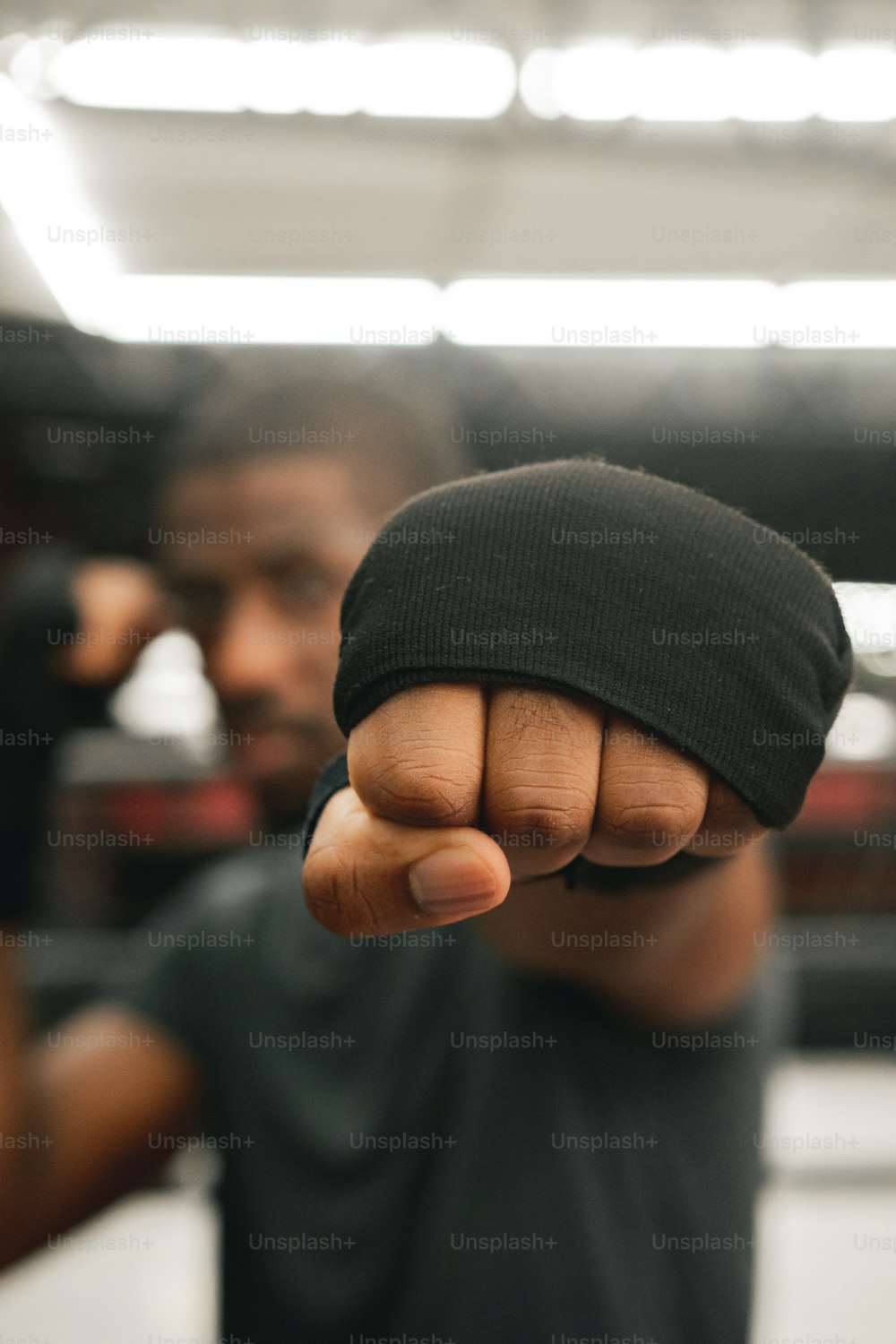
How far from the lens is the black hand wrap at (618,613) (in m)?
0.18

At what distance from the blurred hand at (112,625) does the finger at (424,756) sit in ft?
1.43

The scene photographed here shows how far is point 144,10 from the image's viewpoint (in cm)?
139

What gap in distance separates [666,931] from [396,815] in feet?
0.60

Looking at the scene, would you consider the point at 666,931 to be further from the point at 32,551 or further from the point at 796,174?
the point at 796,174

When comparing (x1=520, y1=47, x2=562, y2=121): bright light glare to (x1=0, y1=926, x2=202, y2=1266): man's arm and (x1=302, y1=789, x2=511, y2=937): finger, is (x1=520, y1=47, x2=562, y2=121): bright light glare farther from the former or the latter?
(x1=302, y1=789, x2=511, y2=937): finger

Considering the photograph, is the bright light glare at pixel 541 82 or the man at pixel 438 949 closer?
the man at pixel 438 949

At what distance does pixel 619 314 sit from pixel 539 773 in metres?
0.55

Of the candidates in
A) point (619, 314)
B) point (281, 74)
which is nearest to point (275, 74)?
point (281, 74)

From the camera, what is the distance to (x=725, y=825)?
19 centimetres

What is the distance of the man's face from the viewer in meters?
0.49

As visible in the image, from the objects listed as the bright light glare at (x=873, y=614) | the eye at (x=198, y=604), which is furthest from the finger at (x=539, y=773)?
the eye at (x=198, y=604)

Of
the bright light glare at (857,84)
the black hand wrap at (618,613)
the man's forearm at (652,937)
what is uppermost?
the bright light glare at (857,84)

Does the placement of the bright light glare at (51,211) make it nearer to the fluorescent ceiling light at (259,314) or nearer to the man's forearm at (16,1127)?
the fluorescent ceiling light at (259,314)

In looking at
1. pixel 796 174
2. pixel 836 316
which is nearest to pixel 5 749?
pixel 836 316
